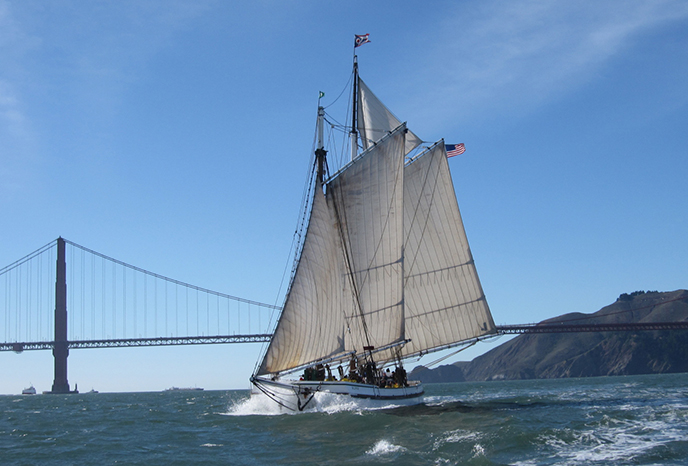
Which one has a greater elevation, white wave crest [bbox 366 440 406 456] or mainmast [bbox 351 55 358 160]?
mainmast [bbox 351 55 358 160]

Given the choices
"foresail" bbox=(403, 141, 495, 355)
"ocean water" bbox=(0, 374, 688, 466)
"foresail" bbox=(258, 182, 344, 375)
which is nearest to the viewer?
"ocean water" bbox=(0, 374, 688, 466)

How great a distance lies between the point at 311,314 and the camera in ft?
87.6

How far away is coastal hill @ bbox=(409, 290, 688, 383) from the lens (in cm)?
13912

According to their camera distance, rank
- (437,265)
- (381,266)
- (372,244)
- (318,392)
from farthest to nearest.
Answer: (437,265) → (372,244) → (381,266) → (318,392)

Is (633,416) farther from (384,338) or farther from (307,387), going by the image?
(307,387)

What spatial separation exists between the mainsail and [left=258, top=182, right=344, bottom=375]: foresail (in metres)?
0.04

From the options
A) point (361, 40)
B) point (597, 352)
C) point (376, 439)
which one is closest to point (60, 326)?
point (361, 40)

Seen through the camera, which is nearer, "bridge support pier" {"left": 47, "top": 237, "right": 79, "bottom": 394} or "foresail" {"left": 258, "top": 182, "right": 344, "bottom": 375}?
"foresail" {"left": 258, "top": 182, "right": 344, "bottom": 375}

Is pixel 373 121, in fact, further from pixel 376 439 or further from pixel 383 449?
pixel 383 449

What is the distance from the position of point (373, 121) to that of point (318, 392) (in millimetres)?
12945

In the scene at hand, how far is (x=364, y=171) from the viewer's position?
29.2 m

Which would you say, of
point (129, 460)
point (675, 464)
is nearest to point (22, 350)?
point (129, 460)

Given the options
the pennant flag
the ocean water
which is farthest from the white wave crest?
the pennant flag

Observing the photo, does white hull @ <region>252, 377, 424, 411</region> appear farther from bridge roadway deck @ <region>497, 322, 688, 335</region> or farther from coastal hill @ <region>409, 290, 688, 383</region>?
coastal hill @ <region>409, 290, 688, 383</region>
